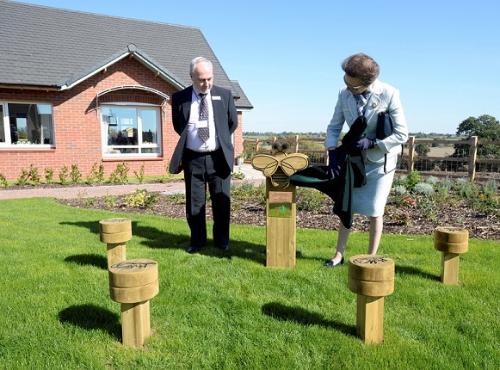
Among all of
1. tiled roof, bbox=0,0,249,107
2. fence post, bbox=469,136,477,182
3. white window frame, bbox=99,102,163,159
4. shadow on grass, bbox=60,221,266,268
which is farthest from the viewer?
white window frame, bbox=99,102,163,159

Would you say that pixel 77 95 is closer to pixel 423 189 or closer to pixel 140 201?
pixel 140 201

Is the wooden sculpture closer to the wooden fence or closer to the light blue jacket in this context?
the light blue jacket

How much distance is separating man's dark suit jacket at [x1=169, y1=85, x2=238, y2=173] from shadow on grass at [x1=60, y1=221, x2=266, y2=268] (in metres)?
0.92

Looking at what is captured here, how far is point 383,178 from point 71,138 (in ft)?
38.9

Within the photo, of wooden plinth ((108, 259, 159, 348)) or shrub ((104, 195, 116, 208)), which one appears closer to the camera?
wooden plinth ((108, 259, 159, 348))

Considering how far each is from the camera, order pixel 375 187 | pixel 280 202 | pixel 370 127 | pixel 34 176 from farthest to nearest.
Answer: pixel 34 176
pixel 280 202
pixel 375 187
pixel 370 127

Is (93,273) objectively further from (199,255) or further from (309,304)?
(309,304)

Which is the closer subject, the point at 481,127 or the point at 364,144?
the point at 364,144

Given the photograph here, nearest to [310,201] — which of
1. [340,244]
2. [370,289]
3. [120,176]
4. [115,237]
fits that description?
[340,244]

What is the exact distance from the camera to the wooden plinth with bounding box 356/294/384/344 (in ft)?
8.93

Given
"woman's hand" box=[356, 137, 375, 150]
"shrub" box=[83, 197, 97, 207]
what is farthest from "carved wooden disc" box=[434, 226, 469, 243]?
"shrub" box=[83, 197, 97, 207]

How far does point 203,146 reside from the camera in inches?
184

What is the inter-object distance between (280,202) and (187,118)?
1.35 metres

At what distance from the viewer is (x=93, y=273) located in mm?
4121
